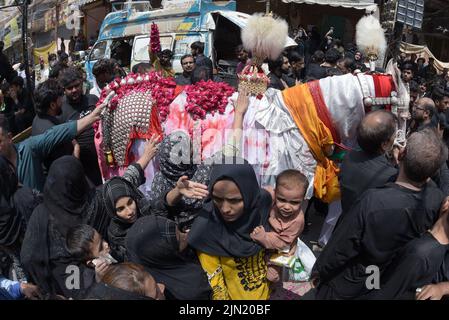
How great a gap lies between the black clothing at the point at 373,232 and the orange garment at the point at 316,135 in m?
1.31

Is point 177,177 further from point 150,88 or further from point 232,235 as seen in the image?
point 150,88

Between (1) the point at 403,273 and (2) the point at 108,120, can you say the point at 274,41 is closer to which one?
(2) the point at 108,120

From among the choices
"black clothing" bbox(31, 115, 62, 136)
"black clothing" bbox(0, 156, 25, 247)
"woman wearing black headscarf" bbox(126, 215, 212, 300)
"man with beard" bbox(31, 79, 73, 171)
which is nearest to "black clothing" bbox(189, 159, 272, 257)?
"woman wearing black headscarf" bbox(126, 215, 212, 300)

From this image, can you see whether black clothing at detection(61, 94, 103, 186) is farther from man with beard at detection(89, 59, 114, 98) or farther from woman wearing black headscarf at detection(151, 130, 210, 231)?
woman wearing black headscarf at detection(151, 130, 210, 231)

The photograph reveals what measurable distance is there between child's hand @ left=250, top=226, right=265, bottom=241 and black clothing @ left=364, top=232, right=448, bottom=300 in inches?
24.0

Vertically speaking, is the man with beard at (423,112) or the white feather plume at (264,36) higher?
the white feather plume at (264,36)

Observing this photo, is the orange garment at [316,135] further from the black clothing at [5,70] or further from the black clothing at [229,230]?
the black clothing at [5,70]

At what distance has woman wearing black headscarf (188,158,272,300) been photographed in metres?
2.11

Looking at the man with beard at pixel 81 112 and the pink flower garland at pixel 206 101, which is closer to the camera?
the pink flower garland at pixel 206 101

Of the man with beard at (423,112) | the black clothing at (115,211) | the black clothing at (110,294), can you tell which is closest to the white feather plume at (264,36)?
the man with beard at (423,112)

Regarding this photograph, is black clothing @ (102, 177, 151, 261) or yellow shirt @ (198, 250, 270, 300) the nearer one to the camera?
yellow shirt @ (198, 250, 270, 300)

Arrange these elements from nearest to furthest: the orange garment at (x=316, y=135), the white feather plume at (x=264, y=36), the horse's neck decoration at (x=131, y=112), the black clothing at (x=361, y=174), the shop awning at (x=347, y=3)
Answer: the black clothing at (x=361, y=174) < the orange garment at (x=316, y=135) < the white feather plume at (x=264, y=36) < the horse's neck decoration at (x=131, y=112) < the shop awning at (x=347, y=3)

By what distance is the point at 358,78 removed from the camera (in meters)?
3.36

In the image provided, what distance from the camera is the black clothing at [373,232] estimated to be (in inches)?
78.5
